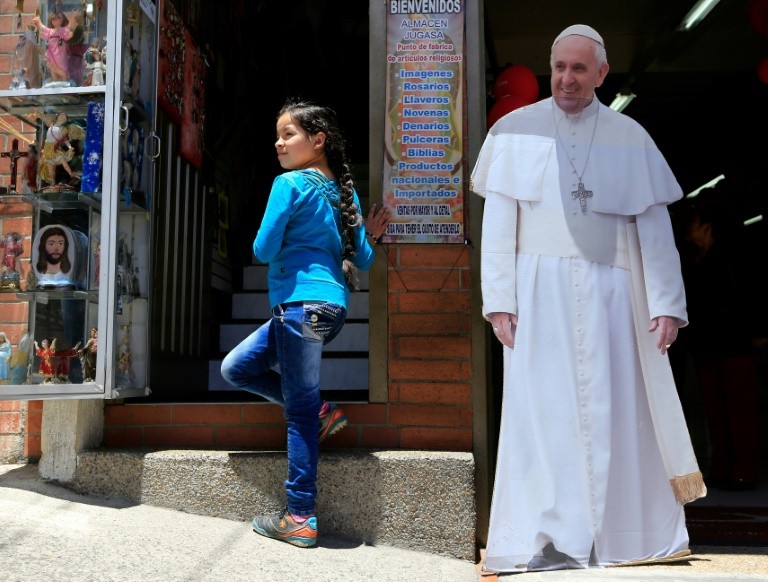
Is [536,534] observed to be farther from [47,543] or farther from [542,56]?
[542,56]

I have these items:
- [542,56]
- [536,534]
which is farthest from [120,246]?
[542,56]

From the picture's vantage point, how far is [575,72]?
3.69m

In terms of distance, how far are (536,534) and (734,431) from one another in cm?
270

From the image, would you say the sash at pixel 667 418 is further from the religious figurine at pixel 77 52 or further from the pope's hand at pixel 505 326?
the religious figurine at pixel 77 52

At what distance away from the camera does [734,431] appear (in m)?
5.67

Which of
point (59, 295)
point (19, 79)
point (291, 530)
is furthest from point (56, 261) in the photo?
point (291, 530)

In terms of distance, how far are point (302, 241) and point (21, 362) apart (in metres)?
1.50

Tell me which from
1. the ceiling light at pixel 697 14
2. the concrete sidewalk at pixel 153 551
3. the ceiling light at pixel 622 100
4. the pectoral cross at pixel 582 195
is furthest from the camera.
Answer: the ceiling light at pixel 622 100

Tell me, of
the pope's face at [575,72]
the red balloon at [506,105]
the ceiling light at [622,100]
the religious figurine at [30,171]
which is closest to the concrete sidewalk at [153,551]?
the religious figurine at [30,171]

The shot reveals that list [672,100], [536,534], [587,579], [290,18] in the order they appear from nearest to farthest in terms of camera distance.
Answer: [587,579] < [536,534] < [290,18] < [672,100]

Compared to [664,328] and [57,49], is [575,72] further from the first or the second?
[57,49]

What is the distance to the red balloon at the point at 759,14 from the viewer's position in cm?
Result: 580

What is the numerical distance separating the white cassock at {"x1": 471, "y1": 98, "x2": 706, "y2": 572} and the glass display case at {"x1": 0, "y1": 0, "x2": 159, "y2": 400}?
1.72 m

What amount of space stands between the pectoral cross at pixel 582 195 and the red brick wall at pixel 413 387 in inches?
27.0
